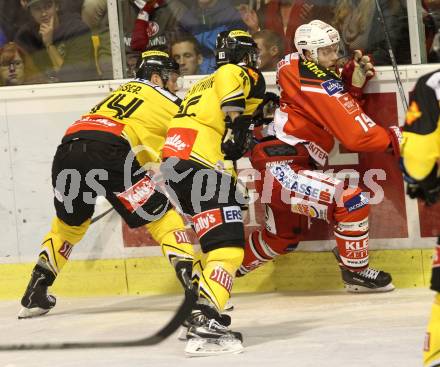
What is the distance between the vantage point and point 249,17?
6.64m

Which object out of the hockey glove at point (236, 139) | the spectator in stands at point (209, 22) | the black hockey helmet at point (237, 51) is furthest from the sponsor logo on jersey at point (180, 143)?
the spectator in stands at point (209, 22)

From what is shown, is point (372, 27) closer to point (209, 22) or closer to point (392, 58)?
point (392, 58)

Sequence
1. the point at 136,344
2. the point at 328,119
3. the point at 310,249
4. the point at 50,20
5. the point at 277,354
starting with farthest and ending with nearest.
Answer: the point at 50,20
the point at 310,249
the point at 328,119
the point at 136,344
the point at 277,354

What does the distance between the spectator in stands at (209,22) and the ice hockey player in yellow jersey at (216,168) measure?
2.78 ft

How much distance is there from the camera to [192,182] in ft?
17.7

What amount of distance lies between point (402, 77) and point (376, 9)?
41 cm

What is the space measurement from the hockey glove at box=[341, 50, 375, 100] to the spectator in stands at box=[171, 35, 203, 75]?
908 millimetres

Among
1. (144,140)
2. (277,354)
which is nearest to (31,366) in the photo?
(277,354)

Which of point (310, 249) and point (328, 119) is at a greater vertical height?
point (328, 119)

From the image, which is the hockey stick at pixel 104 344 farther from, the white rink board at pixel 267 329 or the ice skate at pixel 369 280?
the ice skate at pixel 369 280

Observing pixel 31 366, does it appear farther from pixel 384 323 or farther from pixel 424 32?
pixel 424 32

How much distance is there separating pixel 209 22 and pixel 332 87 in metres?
1.03

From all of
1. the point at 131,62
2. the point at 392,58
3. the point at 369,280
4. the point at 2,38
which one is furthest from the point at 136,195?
the point at 2,38

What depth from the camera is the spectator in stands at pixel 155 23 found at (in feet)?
22.4
